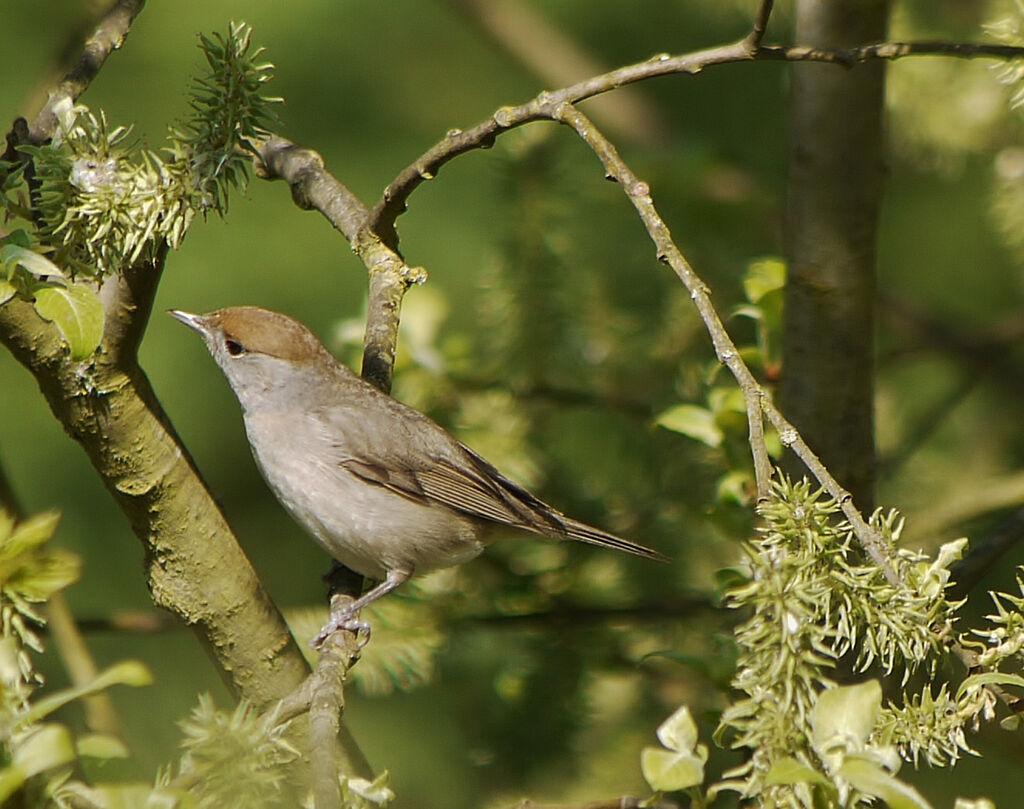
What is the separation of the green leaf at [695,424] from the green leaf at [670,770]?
1.19 m

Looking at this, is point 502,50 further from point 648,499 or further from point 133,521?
point 133,521

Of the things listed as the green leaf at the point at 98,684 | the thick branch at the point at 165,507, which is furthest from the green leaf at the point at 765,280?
the green leaf at the point at 98,684

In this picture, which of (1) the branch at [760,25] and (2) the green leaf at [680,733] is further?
(1) the branch at [760,25]

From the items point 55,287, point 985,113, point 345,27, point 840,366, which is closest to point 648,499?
point 840,366

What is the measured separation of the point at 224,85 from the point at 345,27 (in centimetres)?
381

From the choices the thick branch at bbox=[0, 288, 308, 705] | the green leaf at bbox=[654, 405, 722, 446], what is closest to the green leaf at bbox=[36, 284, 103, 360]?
the thick branch at bbox=[0, 288, 308, 705]

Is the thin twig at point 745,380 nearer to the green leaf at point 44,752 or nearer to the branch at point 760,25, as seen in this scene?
the branch at point 760,25

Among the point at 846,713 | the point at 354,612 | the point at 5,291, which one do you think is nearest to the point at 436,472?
the point at 354,612

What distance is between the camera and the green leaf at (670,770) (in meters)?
1.37

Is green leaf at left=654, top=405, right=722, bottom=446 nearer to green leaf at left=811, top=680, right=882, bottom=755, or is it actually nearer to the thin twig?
the thin twig

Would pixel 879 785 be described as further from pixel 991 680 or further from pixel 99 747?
pixel 99 747

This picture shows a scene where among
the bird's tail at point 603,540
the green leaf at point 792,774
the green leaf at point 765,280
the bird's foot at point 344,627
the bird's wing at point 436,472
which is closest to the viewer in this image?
the green leaf at point 792,774

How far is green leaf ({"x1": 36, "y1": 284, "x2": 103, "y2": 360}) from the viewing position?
1.58 metres

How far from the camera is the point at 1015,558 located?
3.98 m
